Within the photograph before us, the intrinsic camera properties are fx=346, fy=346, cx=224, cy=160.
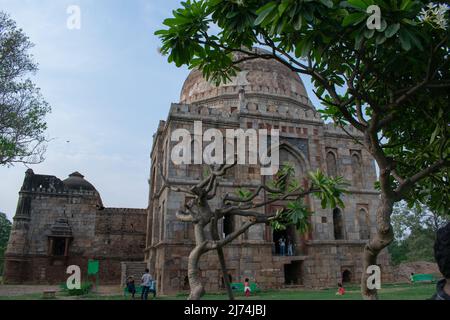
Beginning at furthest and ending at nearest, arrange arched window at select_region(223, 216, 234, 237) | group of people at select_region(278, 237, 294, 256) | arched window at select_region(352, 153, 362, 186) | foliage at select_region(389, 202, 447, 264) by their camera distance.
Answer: foliage at select_region(389, 202, 447, 264) → arched window at select_region(352, 153, 362, 186) → group of people at select_region(278, 237, 294, 256) → arched window at select_region(223, 216, 234, 237)

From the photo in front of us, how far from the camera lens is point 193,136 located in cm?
1817

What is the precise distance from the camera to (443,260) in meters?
2.17

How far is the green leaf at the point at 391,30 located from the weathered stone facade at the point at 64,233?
2422 cm

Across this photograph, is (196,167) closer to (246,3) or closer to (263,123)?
(263,123)

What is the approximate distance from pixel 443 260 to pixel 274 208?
56.2ft

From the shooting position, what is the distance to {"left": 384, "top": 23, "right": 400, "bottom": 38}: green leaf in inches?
151

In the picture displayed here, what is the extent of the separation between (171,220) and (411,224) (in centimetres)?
3014

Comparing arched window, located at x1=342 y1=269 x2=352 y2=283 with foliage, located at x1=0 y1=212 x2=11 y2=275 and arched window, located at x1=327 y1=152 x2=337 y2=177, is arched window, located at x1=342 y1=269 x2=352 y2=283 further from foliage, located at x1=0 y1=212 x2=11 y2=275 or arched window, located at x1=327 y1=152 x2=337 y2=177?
foliage, located at x1=0 y1=212 x2=11 y2=275

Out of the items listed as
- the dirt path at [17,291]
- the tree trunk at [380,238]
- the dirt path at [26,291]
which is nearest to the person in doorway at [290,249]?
the dirt path at [26,291]

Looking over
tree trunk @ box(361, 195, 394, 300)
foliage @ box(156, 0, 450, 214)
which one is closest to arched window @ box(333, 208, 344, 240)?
foliage @ box(156, 0, 450, 214)

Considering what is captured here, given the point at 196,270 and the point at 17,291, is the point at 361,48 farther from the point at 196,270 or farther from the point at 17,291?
the point at 17,291

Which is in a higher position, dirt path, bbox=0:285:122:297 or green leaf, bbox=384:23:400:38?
green leaf, bbox=384:23:400:38

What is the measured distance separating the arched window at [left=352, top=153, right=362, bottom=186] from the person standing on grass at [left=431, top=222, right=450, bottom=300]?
64.6 ft
